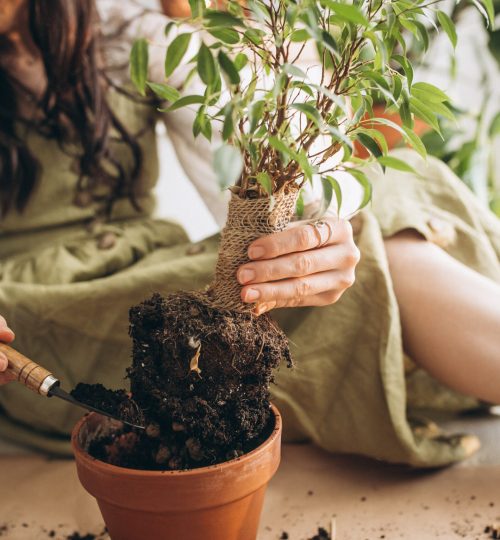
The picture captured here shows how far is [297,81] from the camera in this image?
24.4 inches

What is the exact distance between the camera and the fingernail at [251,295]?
2.33ft

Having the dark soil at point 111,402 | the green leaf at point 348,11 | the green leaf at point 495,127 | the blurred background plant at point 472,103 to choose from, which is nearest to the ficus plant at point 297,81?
the green leaf at point 348,11

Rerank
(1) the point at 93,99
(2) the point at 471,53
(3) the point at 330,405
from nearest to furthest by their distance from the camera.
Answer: (3) the point at 330,405
(1) the point at 93,99
(2) the point at 471,53

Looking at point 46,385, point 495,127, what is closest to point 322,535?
point 46,385

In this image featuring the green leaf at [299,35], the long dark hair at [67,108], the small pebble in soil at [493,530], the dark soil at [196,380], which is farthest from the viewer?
the long dark hair at [67,108]

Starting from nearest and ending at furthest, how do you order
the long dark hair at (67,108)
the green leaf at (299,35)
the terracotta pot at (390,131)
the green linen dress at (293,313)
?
the green leaf at (299,35) < the green linen dress at (293,313) < the long dark hair at (67,108) < the terracotta pot at (390,131)

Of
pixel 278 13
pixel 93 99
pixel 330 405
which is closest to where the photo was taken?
pixel 278 13

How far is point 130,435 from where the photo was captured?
76 centimetres

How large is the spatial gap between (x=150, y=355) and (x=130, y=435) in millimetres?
114

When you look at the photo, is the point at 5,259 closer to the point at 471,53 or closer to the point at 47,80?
the point at 47,80

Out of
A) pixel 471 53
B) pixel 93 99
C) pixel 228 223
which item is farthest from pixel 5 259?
pixel 471 53

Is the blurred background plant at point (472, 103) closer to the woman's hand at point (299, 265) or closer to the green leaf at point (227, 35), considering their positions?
the woman's hand at point (299, 265)

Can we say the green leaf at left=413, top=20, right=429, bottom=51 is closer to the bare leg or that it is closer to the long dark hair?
the bare leg

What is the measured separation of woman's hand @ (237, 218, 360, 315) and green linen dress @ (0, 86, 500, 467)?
0.57 feet
